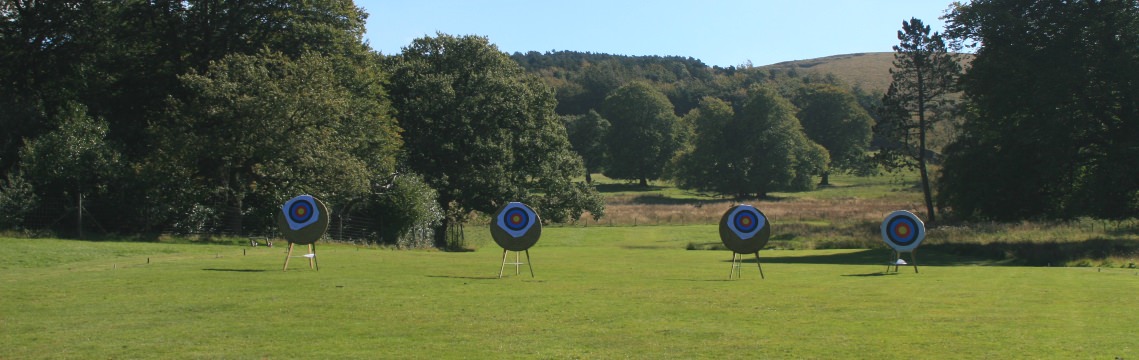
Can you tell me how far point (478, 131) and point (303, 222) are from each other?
965 inches

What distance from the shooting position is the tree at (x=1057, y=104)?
35719 millimetres

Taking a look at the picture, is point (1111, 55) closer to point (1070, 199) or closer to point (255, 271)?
point (1070, 199)

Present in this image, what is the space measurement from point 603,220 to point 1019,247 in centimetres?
3805

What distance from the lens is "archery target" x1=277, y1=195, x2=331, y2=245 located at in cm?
2277

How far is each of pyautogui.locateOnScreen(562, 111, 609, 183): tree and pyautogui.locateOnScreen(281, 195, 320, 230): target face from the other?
8724 centimetres

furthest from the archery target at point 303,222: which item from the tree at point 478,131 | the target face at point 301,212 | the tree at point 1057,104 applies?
the tree at point 1057,104

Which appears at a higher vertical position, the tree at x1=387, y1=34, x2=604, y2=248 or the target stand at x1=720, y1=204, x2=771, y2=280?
the tree at x1=387, y1=34, x2=604, y2=248

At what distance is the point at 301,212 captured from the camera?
23.2 m

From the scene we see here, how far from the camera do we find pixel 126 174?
3453 cm

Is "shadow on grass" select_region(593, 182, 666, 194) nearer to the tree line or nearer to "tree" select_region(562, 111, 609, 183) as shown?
"tree" select_region(562, 111, 609, 183)

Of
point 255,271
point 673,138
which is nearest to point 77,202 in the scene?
point 255,271

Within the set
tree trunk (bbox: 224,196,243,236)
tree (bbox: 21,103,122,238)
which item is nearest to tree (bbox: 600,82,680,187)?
tree trunk (bbox: 224,196,243,236)

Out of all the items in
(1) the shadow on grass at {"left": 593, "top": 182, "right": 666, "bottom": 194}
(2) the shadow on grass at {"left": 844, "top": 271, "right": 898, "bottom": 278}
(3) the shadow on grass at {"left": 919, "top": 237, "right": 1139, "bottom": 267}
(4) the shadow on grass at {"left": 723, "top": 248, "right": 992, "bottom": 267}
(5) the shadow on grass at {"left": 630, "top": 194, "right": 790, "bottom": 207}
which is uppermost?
(1) the shadow on grass at {"left": 593, "top": 182, "right": 666, "bottom": 194}

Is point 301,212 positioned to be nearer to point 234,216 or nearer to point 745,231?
point 745,231
